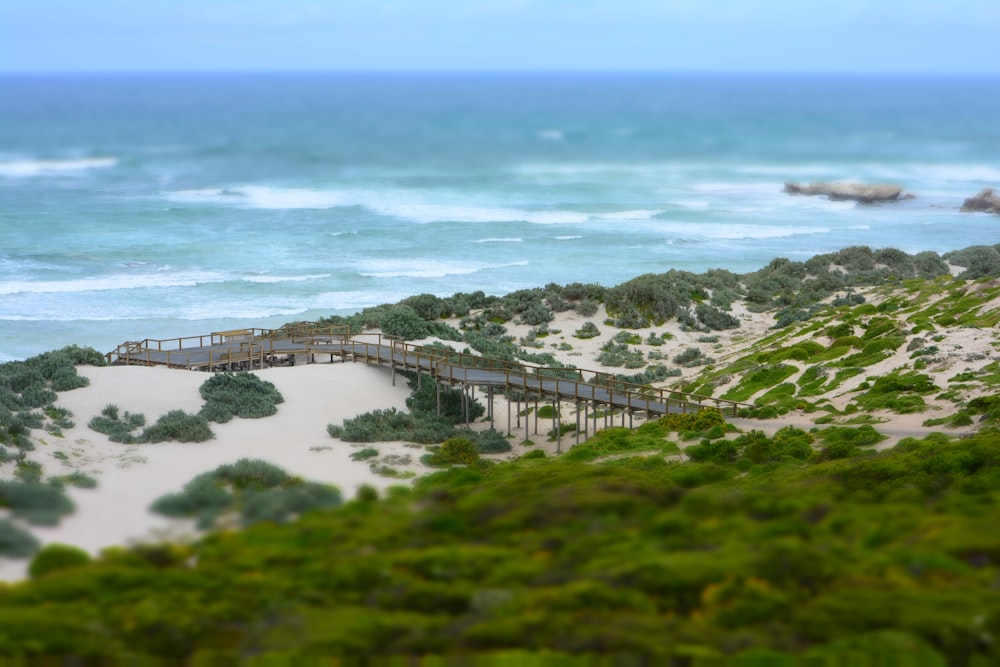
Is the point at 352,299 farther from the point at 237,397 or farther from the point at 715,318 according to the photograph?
the point at 237,397

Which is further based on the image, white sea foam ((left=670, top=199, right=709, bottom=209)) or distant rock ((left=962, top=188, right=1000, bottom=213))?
white sea foam ((left=670, top=199, right=709, bottom=209))

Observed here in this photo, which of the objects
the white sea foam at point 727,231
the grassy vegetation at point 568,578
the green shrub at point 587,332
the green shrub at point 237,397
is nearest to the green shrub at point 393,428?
the green shrub at point 237,397

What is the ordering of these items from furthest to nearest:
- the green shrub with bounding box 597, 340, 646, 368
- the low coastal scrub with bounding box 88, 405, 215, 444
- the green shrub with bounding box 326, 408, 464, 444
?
the green shrub with bounding box 597, 340, 646, 368 < the green shrub with bounding box 326, 408, 464, 444 < the low coastal scrub with bounding box 88, 405, 215, 444

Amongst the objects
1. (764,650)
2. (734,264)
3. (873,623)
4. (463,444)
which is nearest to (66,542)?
(764,650)

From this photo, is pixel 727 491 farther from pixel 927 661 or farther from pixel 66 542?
pixel 66 542

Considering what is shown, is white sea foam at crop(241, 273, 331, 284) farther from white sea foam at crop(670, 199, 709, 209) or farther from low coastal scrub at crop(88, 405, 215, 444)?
white sea foam at crop(670, 199, 709, 209)

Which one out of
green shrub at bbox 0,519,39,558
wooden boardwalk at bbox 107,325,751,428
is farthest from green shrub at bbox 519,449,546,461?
green shrub at bbox 0,519,39,558

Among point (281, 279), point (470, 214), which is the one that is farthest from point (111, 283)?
point (470, 214)
